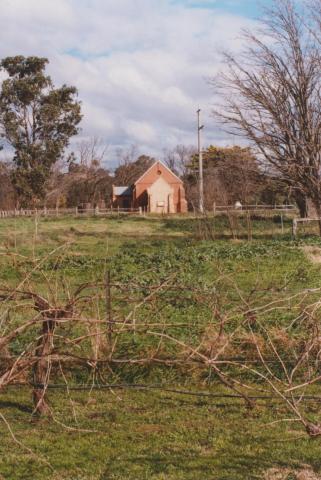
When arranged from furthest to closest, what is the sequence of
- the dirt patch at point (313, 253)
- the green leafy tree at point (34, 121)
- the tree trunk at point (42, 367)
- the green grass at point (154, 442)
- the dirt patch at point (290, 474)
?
the green leafy tree at point (34, 121) → the dirt patch at point (313, 253) → the tree trunk at point (42, 367) → the green grass at point (154, 442) → the dirt patch at point (290, 474)

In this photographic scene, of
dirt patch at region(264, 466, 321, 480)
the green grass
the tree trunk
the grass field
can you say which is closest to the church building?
the grass field

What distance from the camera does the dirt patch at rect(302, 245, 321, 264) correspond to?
1469cm

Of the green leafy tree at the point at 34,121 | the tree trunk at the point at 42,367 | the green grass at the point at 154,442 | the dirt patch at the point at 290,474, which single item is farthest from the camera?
the green leafy tree at the point at 34,121

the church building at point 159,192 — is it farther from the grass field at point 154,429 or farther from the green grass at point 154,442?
the green grass at point 154,442

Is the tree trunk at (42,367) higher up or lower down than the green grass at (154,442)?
higher up

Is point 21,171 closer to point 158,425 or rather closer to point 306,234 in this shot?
point 306,234

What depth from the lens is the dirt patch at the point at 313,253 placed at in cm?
1469

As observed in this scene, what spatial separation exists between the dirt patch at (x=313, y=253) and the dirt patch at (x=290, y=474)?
34.5ft

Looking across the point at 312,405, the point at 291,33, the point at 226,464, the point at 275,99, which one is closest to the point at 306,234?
the point at 275,99

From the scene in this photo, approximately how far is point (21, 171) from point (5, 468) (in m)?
45.5

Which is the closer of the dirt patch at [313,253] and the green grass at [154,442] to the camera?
the green grass at [154,442]

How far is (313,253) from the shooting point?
15391 millimetres

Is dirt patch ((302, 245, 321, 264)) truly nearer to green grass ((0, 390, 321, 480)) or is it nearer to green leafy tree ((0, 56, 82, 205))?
green grass ((0, 390, 321, 480))

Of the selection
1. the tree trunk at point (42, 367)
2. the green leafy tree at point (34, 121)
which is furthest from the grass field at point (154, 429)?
the green leafy tree at point (34, 121)
